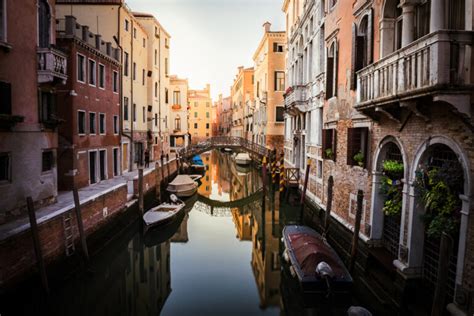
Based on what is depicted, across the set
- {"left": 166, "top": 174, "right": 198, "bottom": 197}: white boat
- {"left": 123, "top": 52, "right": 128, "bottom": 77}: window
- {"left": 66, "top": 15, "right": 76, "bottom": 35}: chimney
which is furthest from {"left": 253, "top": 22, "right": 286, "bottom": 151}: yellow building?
{"left": 66, "top": 15, "right": 76, "bottom": 35}: chimney

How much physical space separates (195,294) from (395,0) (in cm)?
702

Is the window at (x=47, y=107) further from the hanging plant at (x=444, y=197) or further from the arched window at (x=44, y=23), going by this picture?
the hanging plant at (x=444, y=197)

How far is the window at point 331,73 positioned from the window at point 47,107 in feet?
24.9

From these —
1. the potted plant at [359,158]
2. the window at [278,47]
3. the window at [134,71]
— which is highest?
the window at [278,47]

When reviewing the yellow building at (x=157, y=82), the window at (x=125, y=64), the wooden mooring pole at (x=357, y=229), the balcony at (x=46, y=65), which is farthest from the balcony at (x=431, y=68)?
the yellow building at (x=157, y=82)

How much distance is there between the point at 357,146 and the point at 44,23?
8419mm

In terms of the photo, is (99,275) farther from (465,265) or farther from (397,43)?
(397,43)

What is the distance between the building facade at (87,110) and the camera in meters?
12.1

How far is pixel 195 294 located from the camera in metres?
7.71

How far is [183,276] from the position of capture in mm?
8789

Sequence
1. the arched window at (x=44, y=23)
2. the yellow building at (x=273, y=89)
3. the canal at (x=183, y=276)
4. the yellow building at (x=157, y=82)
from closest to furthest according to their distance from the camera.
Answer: the canal at (x=183, y=276) < the arched window at (x=44, y=23) < the yellow building at (x=157, y=82) < the yellow building at (x=273, y=89)

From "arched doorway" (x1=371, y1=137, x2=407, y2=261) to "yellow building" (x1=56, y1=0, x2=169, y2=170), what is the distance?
12857mm

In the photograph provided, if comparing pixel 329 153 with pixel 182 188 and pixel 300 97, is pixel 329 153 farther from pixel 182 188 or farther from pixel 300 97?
pixel 182 188

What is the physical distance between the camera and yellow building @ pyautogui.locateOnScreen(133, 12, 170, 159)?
22.0 m
